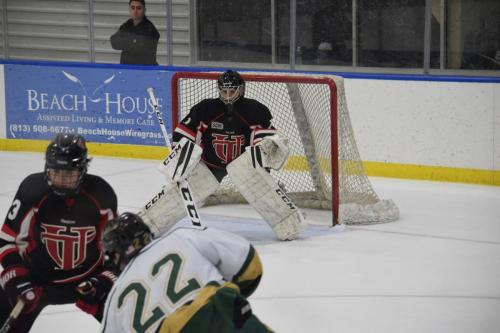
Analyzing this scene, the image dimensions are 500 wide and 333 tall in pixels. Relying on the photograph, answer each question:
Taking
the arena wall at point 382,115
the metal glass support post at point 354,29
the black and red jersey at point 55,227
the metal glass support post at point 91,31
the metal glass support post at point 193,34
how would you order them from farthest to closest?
1. the metal glass support post at point 91,31
2. the metal glass support post at point 193,34
3. the metal glass support post at point 354,29
4. the arena wall at point 382,115
5. the black and red jersey at point 55,227

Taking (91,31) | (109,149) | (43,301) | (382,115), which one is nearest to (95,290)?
(43,301)

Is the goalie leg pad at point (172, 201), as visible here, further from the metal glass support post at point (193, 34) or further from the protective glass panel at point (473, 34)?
the metal glass support post at point (193, 34)

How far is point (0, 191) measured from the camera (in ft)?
24.1

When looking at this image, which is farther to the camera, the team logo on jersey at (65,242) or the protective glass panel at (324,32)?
the protective glass panel at (324,32)

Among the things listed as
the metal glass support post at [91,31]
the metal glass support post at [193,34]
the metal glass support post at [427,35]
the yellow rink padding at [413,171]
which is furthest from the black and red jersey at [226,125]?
the metal glass support post at [91,31]

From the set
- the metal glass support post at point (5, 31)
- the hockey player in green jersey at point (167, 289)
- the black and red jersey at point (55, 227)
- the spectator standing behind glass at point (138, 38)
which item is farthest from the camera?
the metal glass support post at point (5, 31)

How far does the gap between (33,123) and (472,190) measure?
3.79 m

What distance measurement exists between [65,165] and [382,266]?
251 cm

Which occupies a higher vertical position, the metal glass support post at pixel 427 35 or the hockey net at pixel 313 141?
the metal glass support post at pixel 427 35

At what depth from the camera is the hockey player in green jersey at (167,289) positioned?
8.86 ft

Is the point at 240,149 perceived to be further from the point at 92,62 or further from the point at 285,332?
the point at 92,62

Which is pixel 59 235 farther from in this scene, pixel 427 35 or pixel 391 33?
pixel 391 33

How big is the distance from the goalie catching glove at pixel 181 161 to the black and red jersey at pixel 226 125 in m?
0.10

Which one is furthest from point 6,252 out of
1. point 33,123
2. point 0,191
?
point 33,123
